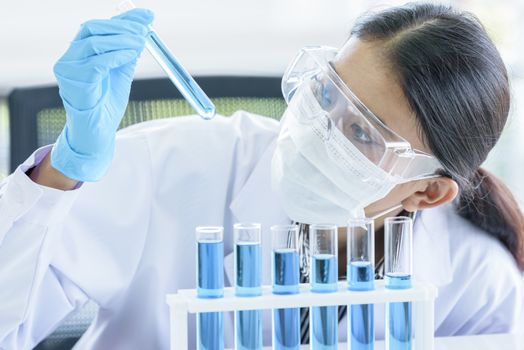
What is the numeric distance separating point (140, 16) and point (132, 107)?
0.52m

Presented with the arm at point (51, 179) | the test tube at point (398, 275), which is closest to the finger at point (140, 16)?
the arm at point (51, 179)

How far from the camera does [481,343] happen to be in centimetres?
140

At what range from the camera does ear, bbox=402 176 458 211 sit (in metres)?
1.46

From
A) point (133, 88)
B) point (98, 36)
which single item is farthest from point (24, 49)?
point (98, 36)

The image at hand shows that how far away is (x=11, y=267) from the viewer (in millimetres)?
1243

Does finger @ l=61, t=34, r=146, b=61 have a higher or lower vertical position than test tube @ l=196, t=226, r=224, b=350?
higher

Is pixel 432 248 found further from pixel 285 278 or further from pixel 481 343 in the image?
pixel 285 278

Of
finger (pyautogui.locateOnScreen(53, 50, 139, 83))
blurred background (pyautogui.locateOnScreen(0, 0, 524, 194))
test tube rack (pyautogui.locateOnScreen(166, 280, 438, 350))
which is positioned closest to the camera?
test tube rack (pyautogui.locateOnScreen(166, 280, 438, 350))

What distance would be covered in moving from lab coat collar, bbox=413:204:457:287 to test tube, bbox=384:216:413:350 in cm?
43

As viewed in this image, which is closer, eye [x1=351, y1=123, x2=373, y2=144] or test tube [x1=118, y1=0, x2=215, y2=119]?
test tube [x1=118, y1=0, x2=215, y2=119]

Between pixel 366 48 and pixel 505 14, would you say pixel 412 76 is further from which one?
pixel 505 14

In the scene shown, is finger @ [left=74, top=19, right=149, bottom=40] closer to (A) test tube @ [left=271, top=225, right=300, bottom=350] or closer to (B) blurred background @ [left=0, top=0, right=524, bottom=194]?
(A) test tube @ [left=271, top=225, right=300, bottom=350]

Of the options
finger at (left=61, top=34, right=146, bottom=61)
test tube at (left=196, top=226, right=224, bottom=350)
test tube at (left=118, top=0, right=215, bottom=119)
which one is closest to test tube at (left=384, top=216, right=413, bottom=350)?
test tube at (left=196, top=226, right=224, bottom=350)

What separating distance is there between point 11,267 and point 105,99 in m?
0.30
